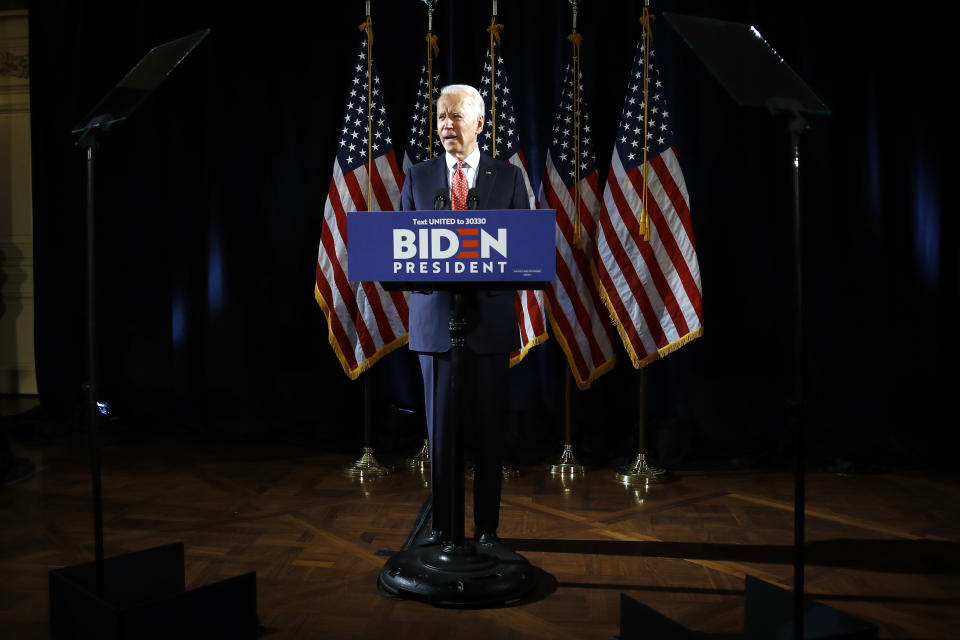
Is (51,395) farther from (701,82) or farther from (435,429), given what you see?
(701,82)

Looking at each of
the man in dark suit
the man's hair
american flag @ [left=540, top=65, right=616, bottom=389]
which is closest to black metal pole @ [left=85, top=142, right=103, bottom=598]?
the man in dark suit

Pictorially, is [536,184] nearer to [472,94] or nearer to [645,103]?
[645,103]

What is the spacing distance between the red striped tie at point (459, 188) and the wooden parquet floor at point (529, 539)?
1.22 metres

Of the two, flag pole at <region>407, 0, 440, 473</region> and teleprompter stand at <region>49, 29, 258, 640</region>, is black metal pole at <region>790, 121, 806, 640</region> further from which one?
flag pole at <region>407, 0, 440, 473</region>

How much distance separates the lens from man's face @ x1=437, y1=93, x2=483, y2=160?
99.4 inches

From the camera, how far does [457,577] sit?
Answer: 2.43 meters

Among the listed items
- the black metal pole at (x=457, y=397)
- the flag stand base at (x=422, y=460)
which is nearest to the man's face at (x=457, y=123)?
the black metal pole at (x=457, y=397)

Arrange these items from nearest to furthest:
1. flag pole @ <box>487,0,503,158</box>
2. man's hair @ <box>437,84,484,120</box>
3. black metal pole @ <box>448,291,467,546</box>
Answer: black metal pole @ <box>448,291,467,546</box> → man's hair @ <box>437,84,484,120</box> → flag pole @ <box>487,0,503,158</box>

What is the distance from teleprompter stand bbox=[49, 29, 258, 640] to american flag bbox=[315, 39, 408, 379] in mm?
2164

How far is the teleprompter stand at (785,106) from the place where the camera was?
1667mm

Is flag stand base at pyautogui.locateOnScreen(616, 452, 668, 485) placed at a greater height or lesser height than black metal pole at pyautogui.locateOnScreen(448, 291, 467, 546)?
lesser

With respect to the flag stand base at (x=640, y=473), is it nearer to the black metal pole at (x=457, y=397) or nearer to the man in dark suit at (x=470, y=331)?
the man in dark suit at (x=470, y=331)

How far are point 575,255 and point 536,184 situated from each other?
703 mm

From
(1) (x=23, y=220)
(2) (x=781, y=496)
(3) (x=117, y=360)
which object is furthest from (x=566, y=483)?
(1) (x=23, y=220)
